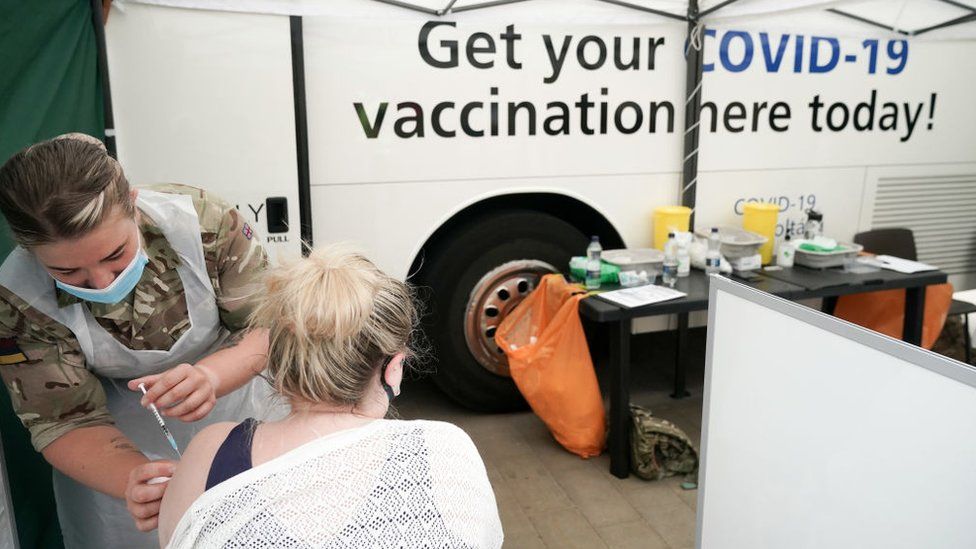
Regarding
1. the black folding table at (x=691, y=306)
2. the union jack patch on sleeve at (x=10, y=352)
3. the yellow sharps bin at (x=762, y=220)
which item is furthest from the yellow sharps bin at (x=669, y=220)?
the union jack patch on sleeve at (x=10, y=352)

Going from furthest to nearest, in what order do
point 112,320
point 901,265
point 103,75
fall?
point 901,265 → point 103,75 → point 112,320

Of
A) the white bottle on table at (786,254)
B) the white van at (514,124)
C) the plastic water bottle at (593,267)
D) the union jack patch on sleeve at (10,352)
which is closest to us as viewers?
the union jack patch on sleeve at (10,352)

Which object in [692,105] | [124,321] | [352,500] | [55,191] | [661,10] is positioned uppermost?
[661,10]

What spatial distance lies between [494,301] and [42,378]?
7.82 ft

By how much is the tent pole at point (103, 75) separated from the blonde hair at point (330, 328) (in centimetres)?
191

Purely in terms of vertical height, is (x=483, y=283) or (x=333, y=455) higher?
(x=333, y=455)

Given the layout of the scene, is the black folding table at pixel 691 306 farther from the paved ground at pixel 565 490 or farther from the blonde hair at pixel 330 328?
the blonde hair at pixel 330 328

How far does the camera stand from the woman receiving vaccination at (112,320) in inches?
54.0

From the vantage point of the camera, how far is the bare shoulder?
1.17 m

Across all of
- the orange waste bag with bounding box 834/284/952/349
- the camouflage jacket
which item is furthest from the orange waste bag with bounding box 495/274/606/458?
the orange waste bag with bounding box 834/284/952/349

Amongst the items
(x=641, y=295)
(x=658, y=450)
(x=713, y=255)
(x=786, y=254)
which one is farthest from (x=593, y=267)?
(x=786, y=254)

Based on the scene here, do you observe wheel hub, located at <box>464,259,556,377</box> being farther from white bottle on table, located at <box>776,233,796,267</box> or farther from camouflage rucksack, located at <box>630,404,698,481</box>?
white bottle on table, located at <box>776,233,796,267</box>

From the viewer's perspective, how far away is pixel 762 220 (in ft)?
12.6

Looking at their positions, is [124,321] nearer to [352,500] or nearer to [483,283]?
[352,500]
